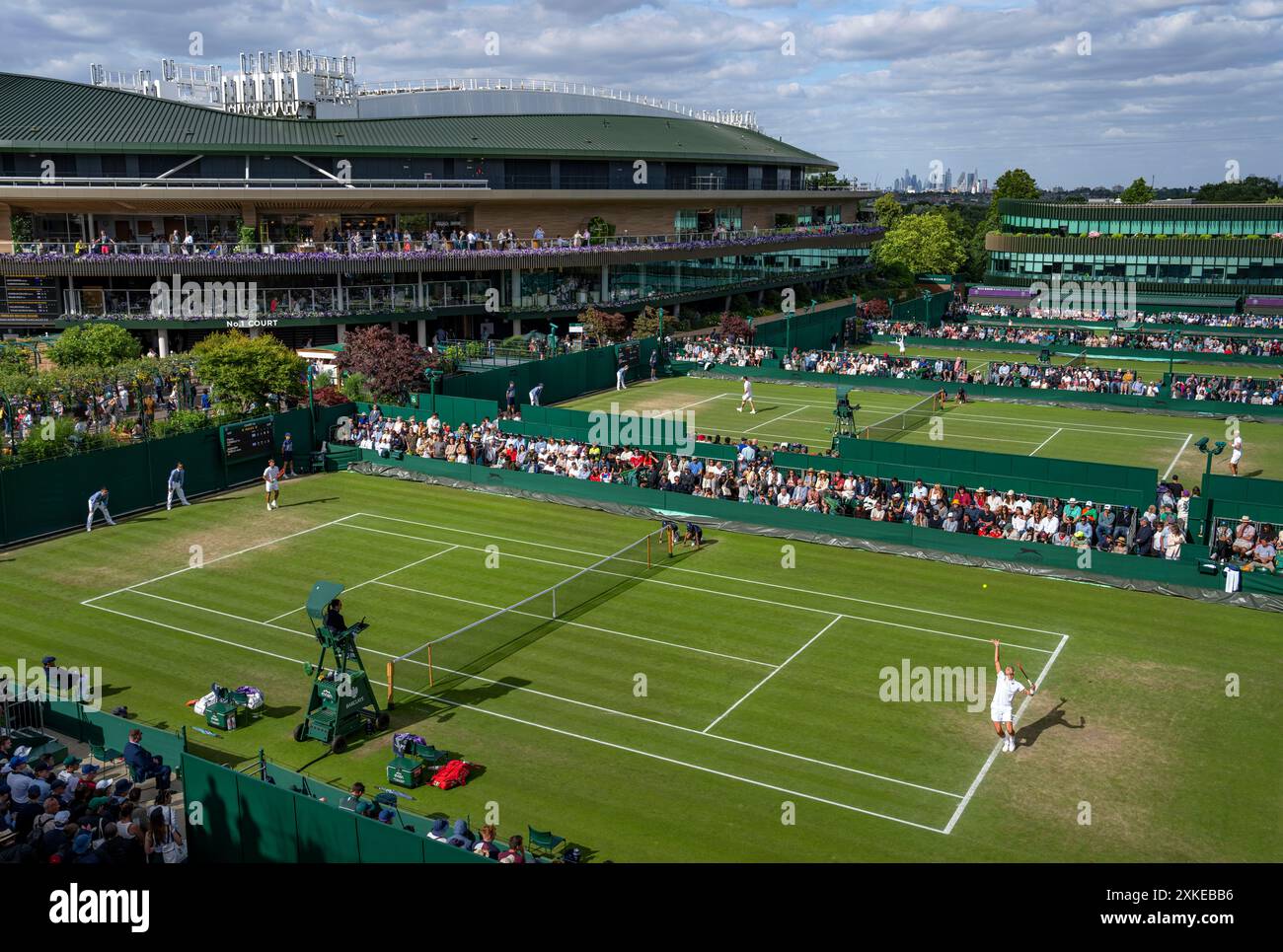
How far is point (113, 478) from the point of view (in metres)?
33.3

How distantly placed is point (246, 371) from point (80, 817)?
2839 cm

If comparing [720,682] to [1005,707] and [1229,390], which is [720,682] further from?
[1229,390]

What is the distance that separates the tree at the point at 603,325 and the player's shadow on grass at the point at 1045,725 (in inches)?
1644

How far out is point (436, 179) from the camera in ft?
213

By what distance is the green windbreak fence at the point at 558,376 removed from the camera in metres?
46.8

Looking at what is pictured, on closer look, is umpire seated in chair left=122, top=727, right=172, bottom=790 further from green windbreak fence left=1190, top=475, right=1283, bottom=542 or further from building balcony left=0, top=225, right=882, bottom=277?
building balcony left=0, top=225, right=882, bottom=277

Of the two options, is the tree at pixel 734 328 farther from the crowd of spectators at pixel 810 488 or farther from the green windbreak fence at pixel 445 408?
the crowd of spectators at pixel 810 488

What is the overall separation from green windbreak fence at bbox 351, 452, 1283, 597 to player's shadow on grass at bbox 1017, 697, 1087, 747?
7762mm

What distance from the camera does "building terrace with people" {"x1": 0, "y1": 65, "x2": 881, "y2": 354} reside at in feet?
178

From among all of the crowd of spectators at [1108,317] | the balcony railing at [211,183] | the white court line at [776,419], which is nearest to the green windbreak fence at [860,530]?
the white court line at [776,419]

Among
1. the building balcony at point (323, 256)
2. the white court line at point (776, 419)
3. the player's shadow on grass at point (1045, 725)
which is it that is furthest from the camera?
the building balcony at point (323, 256)

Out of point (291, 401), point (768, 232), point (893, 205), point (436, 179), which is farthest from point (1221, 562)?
point (893, 205)

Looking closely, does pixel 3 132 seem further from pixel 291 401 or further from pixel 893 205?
pixel 893 205
